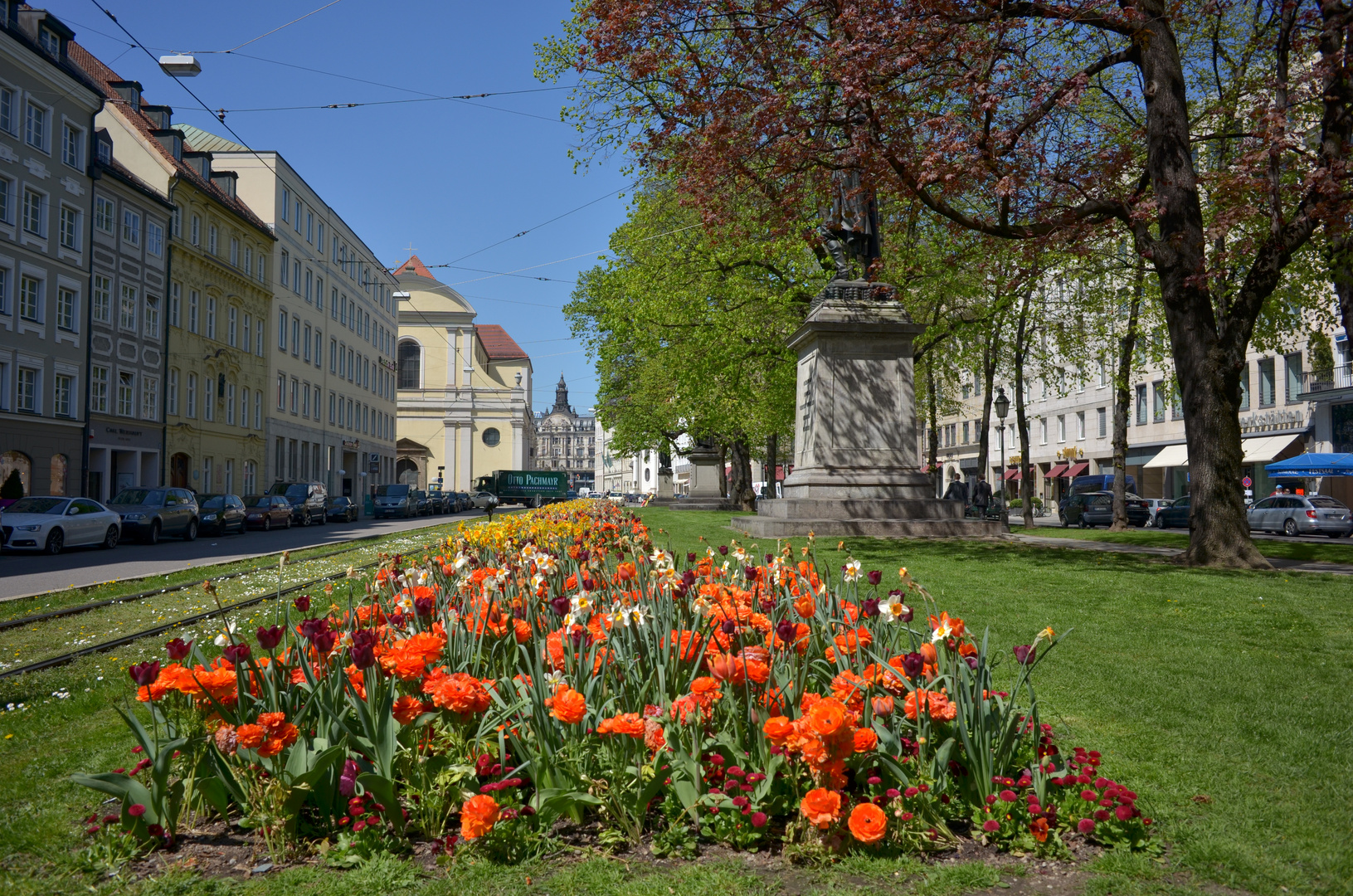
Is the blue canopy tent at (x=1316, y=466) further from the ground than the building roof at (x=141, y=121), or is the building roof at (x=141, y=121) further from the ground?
the building roof at (x=141, y=121)

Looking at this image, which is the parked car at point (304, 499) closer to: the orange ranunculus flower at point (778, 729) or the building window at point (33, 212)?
the building window at point (33, 212)

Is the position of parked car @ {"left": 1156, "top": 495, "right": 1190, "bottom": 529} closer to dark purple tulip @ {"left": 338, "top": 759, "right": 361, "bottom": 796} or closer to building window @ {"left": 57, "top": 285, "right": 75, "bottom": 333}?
dark purple tulip @ {"left": 338, "top": 759, "right": 361, "bottom": 796}

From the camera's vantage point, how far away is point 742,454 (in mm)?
40000

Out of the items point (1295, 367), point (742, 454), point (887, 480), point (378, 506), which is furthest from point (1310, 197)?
point (378, 506)

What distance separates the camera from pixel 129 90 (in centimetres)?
4084

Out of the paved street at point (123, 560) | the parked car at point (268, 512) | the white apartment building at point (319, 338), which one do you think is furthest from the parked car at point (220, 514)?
the white apartment building at point (319, 338)

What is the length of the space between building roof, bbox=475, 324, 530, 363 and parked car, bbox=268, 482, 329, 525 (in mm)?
69525

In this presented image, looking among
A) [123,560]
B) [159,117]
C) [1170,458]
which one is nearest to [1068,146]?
[123,560]

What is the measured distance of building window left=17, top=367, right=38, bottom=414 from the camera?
30.4 metres

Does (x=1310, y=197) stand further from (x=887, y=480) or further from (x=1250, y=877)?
(x=1250, y=877)

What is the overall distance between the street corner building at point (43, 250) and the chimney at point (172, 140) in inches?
316

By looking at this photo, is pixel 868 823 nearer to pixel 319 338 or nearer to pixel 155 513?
pixel 155 513

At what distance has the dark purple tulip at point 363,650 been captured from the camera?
332cm

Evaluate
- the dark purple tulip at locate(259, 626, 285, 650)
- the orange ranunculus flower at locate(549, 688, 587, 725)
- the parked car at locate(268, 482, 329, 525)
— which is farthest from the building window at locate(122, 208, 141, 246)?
the orange ranunculus flower at locate(549, 688, 587, 725)
